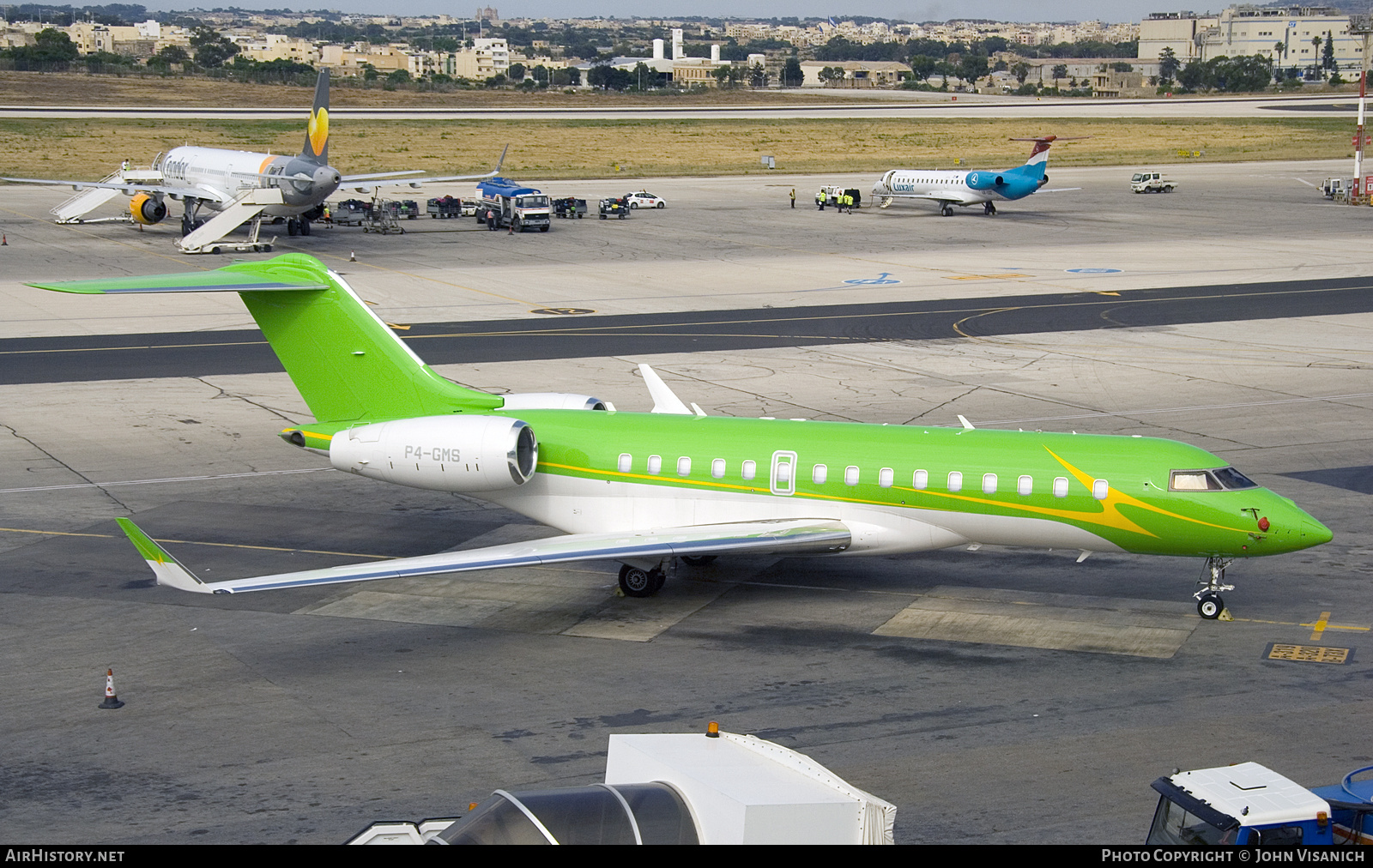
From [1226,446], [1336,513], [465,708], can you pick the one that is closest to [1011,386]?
[1226,446]

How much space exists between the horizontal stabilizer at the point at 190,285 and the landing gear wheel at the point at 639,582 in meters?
7.62

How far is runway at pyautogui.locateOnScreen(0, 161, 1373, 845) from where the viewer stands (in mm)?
17484

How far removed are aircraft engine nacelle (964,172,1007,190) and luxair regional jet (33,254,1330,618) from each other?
209ft

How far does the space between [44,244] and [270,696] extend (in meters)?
56.5

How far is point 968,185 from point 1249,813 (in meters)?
77.6

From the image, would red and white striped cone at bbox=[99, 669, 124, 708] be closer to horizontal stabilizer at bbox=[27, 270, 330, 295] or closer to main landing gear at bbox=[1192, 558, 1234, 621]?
horizontal stabilizer at bbox=[27, 270, 330, 295]

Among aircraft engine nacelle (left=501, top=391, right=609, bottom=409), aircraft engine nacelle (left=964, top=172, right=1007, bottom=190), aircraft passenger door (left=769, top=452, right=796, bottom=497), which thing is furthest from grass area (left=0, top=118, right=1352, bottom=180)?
aircraft passenger door (left=769, top=452, right=796, bottom=497)

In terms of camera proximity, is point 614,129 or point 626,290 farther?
point 614,129

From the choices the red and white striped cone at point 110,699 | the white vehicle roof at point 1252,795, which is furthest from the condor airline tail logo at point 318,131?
the white vehicle roof at point 1252,795

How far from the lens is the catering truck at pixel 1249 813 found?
490 inches

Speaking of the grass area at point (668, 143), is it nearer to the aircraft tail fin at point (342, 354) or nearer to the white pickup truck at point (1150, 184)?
the white pickup truck at point (1150, 184)
